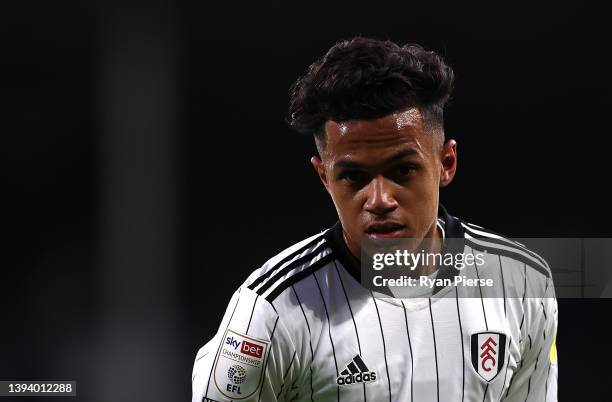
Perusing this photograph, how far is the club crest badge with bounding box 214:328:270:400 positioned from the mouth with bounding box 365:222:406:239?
313 mm

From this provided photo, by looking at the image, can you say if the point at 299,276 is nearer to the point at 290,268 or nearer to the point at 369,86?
the point at 290,268

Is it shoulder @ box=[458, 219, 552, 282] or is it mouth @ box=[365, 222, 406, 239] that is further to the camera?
shoulder @ box=[458, 219, 552, 282]

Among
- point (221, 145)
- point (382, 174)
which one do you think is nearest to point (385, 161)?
point (382, 174)

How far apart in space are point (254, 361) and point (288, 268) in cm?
22

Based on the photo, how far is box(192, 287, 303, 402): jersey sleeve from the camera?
5.90 feet

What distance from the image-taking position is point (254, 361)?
5.89 feet

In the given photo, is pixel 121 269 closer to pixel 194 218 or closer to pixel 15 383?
pixel 194 218

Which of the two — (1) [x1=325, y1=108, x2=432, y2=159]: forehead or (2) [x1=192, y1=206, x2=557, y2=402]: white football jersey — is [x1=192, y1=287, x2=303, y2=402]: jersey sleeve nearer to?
(2) [x1=192, y1=206, x2=557, y2=402]: white football jersey

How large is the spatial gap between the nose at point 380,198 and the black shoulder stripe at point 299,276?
0.18m

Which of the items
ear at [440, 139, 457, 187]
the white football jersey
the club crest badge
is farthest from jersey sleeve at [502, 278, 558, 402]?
the club crest badge

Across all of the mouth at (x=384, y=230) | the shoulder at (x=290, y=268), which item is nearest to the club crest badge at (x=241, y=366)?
the shoulder at (x=290, y=268)

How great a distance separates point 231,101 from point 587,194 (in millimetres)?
1391

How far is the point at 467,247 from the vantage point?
6.60 feet

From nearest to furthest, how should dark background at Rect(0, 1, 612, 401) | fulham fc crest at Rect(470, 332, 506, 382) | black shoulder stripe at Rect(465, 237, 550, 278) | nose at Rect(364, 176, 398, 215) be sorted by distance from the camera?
nose at Rect(364, 176, 398, 215) < fulham fc crest at Rect(470, 332, 506, 382) < black shoulder stripe at Rect(465, 237, 550, 278) < dark background at Rect(0, 1, 612, 401)
